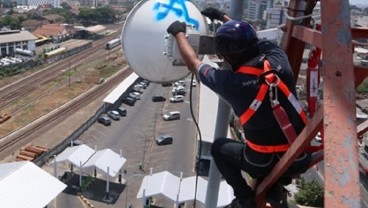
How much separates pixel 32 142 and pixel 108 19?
44348mm

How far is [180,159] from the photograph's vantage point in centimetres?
1415

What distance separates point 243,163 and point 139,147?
1349 centimetres

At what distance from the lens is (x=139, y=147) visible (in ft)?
49.7

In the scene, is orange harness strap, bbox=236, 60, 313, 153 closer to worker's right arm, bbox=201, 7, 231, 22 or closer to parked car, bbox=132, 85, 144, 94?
worker's right arm, bbox=201, 7, 231, 22

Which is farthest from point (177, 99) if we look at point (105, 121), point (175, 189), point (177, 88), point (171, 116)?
point (175, 189)

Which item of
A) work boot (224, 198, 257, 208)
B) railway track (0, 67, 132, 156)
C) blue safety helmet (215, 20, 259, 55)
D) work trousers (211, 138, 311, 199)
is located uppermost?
blue safety helmet (215, 20, 259, 55)

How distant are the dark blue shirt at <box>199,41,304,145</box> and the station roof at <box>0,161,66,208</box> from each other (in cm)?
798

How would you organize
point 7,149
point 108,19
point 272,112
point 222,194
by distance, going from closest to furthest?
point 272,112, point 222,194, point 7,149, point 108,19

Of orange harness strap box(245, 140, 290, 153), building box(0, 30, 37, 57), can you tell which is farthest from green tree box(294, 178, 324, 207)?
building box(0, 30, 37, 57)

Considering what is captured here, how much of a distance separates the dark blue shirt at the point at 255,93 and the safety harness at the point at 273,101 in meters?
0.02

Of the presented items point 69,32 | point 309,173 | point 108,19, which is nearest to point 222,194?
point 309,173

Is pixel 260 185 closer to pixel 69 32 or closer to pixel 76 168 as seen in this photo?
pixel 76 168

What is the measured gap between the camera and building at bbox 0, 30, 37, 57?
30422mm

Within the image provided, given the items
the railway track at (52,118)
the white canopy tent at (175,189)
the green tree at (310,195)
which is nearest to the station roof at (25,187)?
the white canopy tent at (175,189)
